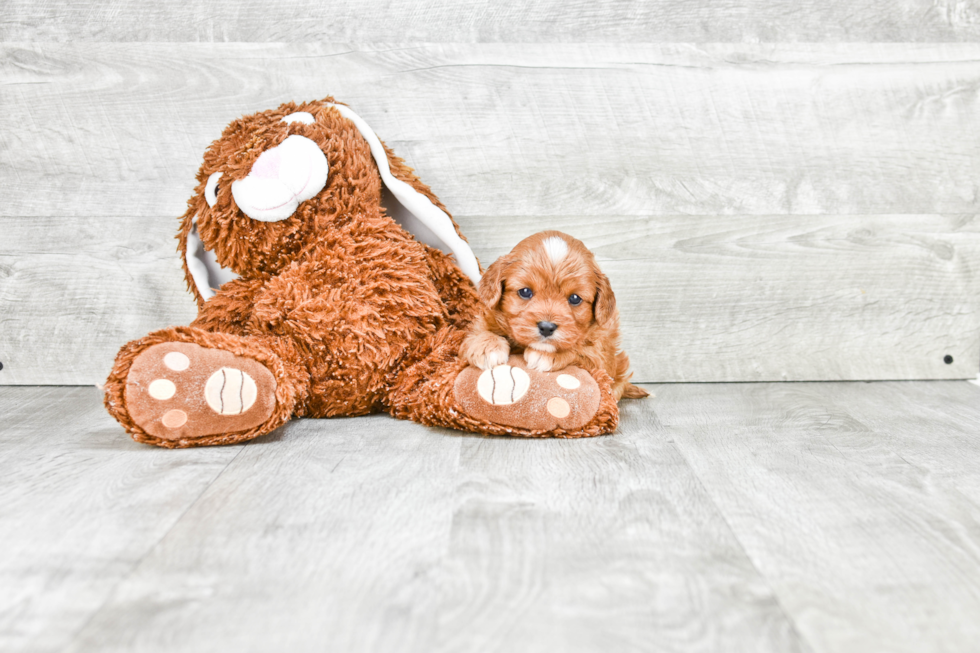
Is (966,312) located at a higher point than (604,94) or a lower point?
lower

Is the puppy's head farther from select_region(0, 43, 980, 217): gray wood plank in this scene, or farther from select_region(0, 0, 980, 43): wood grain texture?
select_region(0, 0, 980, 43): wood grain texture

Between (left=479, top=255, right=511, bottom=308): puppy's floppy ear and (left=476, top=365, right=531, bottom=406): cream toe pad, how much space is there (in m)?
0.10

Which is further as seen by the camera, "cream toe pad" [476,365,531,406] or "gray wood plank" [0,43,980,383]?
"gray wood plank" [0,43,980,383]

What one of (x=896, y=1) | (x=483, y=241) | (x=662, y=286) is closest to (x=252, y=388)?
(x=483, y=241)

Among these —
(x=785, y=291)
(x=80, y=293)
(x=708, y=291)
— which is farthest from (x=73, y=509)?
(x=785, y=291)

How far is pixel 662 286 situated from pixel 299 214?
2.22 feet

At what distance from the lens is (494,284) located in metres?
1.05

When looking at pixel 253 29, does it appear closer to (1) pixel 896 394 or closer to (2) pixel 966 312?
(1) pixel 896 394

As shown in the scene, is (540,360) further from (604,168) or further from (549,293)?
(604,168)

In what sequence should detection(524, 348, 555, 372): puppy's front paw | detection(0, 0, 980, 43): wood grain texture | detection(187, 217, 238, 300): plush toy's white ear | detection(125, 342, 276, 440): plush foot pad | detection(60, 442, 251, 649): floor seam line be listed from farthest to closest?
1. detection(0, 0, 980, 43): wood grain texture
2. detection(187, 217, 238, 300): plush toy's white ear
3. detection(524, 348, 555, 372): puppy's front paw
4. detection(125, 342, 276, 440): plush foot pad
5. detection(60, 442, 251, 649): floor seam line

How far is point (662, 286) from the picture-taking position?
143 cm

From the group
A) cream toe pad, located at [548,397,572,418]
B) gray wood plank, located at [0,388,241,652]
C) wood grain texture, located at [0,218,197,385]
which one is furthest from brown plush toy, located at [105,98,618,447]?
wood grain texture, located at [0,218,197,385]

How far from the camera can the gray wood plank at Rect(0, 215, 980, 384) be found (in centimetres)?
138

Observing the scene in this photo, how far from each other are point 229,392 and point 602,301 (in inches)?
19.8
